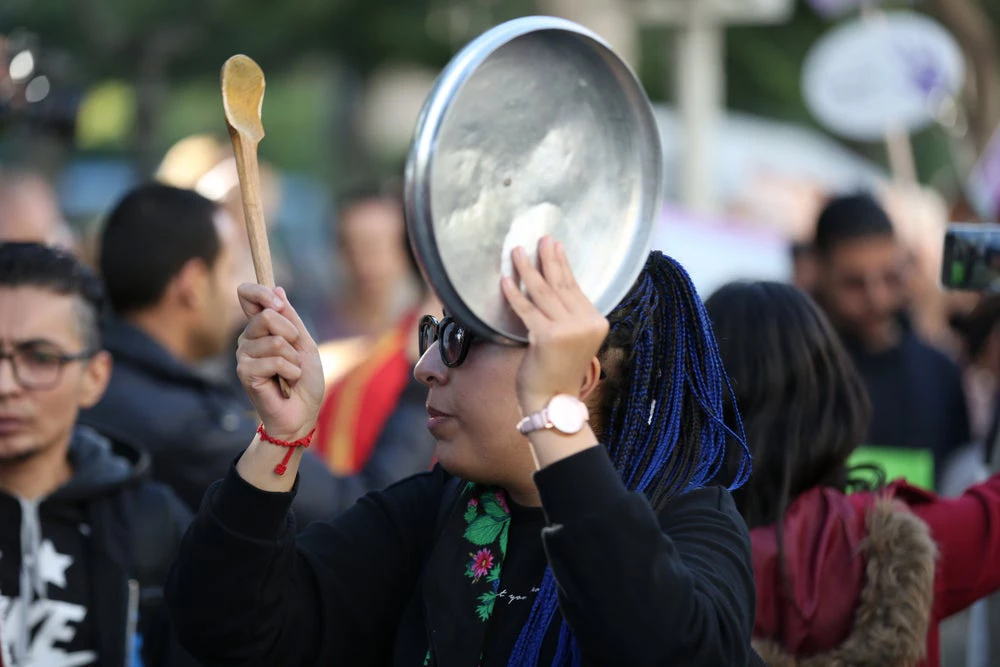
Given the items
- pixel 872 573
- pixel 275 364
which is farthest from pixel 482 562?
pixel 872 573

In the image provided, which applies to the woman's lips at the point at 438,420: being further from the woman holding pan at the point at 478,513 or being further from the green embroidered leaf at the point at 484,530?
the green embroidered leaf at the point at 484,530

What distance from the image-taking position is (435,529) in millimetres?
2434

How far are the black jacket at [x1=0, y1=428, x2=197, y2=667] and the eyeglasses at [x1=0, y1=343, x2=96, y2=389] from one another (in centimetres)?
21

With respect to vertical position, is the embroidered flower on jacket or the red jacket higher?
the embroidered flower on jacket

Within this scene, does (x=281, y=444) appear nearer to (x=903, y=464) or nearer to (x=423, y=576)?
(x=423, y=576)

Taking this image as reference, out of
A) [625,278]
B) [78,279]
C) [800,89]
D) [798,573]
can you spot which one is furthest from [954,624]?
[800,89]

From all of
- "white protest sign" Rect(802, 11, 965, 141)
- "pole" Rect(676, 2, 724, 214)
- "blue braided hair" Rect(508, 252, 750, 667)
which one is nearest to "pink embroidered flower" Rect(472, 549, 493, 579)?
"blue braided hair" Rect(508, 252, 750, 667)

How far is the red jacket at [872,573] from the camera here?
271 cm

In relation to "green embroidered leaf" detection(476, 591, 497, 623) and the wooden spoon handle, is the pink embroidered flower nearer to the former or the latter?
"green embroidered leaf" detection(476, 591, 497, 623)

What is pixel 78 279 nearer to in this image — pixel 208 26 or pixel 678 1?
pixel 678 1

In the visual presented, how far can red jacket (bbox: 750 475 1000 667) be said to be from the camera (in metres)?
2.71

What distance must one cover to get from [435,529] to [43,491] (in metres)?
1.16

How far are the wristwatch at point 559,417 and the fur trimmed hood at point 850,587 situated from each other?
106 cm

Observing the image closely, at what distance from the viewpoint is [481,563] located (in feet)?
7.41
